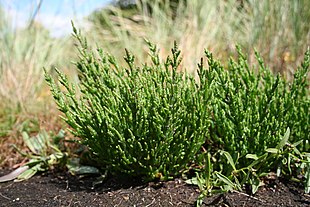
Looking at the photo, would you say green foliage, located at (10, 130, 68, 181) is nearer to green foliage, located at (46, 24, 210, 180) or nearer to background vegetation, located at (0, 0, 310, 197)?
background vegetation, located at (0, 0, 310, 197)

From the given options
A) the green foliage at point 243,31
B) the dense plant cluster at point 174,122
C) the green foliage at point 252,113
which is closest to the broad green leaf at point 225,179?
the dense plant cluster at point 174,122

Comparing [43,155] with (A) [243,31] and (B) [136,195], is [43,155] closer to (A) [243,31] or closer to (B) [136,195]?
(B) [136,195]

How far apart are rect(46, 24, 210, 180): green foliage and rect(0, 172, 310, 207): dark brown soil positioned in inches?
3.3

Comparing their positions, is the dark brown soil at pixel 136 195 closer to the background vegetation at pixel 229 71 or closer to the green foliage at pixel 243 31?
the background vegetation at pixel 229 71

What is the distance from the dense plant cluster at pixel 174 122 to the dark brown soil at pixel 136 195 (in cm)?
6

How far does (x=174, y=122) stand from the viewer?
5.60 feet

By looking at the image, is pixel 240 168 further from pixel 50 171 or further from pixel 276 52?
pixel 276 52

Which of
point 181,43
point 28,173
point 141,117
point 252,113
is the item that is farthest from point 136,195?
point 181,43

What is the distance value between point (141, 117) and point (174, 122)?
14cm

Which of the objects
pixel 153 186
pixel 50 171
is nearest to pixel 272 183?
pixel 153 186

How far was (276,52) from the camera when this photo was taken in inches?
142

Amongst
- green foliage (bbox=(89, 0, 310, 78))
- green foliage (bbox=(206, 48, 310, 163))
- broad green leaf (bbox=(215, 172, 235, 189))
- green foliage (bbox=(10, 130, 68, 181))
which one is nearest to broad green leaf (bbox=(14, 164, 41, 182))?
green foliage (bbox=(10, 130, 68, 181))

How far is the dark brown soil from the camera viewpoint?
170cm

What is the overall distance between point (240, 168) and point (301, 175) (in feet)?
1.03
